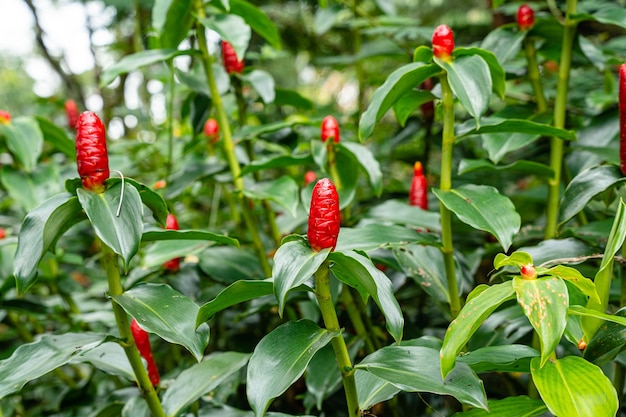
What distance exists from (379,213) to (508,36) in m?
0.61

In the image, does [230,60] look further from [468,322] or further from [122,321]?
[468,322]

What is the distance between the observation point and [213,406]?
4.14 feet

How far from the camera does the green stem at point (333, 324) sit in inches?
37.4

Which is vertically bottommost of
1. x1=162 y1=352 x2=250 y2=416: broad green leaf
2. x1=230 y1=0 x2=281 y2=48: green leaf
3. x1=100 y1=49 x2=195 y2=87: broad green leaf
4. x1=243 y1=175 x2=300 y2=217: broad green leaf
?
x1=162 y1=352 x2=250 y2=416: broad green leaf

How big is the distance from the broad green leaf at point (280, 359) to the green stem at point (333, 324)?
3 cm

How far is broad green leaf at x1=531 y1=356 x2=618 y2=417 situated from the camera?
0.78 meters

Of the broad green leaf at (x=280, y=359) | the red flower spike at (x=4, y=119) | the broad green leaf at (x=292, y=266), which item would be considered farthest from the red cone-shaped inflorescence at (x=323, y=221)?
the red flower spike at (x=4, y=119)

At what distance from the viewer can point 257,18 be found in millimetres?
1643

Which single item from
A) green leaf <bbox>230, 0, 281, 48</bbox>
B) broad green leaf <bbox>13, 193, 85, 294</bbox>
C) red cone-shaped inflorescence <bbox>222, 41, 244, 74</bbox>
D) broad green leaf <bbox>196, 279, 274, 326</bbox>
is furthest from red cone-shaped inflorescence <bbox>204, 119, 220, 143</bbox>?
broad green leaf <bbox>196, 279, 274, 326</bbox>

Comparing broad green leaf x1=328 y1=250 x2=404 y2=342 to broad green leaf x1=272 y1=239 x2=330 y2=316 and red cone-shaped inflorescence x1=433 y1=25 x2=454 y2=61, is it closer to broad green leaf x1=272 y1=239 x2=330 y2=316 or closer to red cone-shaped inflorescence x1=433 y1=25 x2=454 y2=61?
broad green leaf x1=272 y1=239 x2=330 y2=316

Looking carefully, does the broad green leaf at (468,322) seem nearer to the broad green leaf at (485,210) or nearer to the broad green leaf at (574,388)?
the broad green leaf at (574,388)

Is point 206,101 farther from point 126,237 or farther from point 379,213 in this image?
point 126,237

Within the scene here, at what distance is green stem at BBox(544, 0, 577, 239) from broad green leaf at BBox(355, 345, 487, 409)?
67 cm

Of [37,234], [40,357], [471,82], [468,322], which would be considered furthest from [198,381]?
[471,82]
